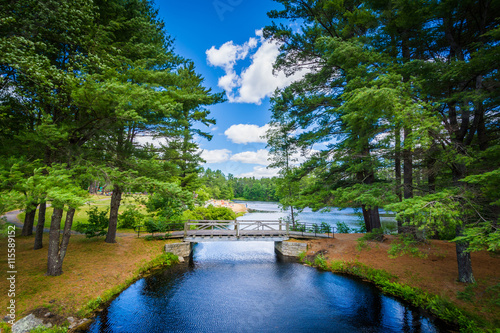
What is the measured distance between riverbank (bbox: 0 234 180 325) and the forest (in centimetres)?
93

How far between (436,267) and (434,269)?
0.25 meters

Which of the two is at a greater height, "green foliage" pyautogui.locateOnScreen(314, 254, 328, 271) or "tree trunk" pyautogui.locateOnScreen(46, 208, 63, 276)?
"tree trunk" pyautogui.locateOnScreen(46, 208, 63, 276)

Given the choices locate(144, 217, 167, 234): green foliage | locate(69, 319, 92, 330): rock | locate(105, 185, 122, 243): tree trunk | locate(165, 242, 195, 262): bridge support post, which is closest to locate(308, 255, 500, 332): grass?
locate(165, 242, 195, 262): bridge support post

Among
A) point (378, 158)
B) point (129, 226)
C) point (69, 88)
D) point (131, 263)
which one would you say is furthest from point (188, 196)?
point (129, 226)

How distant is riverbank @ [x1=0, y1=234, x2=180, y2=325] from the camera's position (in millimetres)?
6789

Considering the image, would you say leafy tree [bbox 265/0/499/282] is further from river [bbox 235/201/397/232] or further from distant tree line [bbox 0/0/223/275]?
A: river [bbox 235/201/397/232]

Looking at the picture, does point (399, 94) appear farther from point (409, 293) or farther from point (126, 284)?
point (126, 284)

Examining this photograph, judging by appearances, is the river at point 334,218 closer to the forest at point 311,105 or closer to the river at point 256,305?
the river at point 256,305

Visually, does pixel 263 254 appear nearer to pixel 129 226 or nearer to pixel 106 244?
pixel 106 244

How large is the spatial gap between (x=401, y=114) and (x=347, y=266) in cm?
924

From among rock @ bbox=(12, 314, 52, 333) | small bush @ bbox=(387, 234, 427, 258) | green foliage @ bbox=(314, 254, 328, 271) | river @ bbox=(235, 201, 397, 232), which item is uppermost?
small bush @ bbox=(387, 234, 427, 258)

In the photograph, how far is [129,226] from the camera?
746 inches

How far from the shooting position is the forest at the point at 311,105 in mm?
6043

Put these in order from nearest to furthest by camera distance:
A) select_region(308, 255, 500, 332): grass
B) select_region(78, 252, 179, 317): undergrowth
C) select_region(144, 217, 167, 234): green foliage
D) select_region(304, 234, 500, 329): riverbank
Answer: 1. select_region(308, 255, 500, 332): grass
2. select_region(304, 234, 500, 329): riverbank
3. select_region(78, 252, 179, 317): undergrowth
4. select_region(144, 217, 167, 234): green foliage
